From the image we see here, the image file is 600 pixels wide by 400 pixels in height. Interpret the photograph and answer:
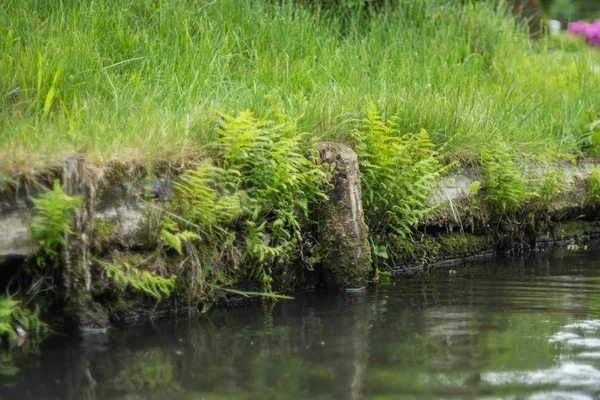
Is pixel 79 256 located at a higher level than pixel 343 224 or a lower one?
higher

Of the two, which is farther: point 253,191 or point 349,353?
point 253,191

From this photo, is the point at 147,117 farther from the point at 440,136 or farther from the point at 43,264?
Result: the point at 440,136

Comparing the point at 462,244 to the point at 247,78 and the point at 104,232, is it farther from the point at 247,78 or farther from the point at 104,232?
the point at 104,232

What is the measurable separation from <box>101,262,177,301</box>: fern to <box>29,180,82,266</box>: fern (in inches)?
13.6

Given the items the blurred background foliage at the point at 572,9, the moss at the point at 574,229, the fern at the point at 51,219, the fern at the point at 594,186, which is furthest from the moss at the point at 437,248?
the blurred background foliage at the point at 572,9

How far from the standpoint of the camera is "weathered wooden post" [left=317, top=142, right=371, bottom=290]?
542 cm

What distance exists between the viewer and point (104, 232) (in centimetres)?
445

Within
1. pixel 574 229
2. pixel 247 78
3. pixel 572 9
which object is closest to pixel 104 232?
pixel 247 78

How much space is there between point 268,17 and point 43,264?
4.41 m

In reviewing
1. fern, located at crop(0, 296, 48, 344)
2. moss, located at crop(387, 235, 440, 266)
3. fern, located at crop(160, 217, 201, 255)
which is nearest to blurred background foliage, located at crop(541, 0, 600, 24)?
fern, located at crop(160, 217, 201, 255)

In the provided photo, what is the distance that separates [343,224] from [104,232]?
1738 mm

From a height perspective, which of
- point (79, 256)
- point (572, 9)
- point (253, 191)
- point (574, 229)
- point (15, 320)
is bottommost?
point (574, 229)

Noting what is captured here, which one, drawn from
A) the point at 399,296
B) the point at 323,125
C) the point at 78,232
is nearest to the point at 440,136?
the point at 323,125

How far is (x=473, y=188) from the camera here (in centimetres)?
655
